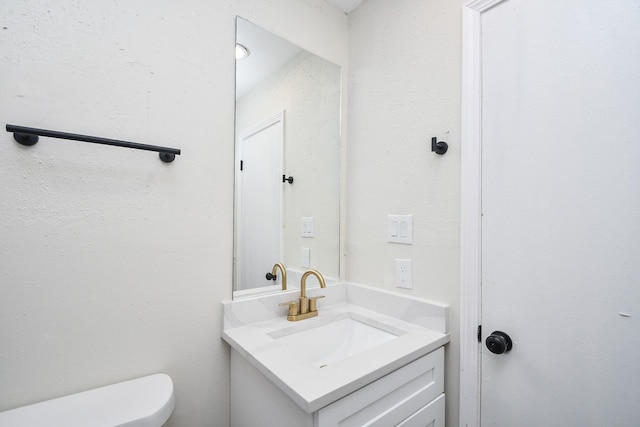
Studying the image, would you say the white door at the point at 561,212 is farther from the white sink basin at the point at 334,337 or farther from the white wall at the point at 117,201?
the white wall at the point at 117,201

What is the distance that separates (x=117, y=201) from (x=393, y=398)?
1.02 metres

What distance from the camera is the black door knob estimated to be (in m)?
0.88

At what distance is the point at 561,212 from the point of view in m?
0.80

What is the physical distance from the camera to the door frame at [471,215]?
3.17 feet

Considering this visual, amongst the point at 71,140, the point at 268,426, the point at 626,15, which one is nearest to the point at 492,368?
the point at 268,426

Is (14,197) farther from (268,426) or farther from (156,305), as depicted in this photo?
(268,426)

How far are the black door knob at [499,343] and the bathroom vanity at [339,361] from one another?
0.15 metres

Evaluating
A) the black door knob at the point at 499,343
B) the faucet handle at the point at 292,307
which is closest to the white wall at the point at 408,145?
the black door knob at the point at 499,343

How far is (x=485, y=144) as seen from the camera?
959 mm

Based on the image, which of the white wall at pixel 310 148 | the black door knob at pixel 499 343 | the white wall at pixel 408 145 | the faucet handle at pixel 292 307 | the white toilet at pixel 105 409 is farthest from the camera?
the white wall at pixel 310 148

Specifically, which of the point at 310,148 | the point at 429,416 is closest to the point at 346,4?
the point at 310,148

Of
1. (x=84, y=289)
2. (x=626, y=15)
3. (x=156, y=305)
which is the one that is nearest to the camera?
(x=626, y=15)

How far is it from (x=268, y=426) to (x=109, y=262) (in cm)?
67

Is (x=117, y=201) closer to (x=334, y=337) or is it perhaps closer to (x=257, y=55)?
(x=257, y=55)
